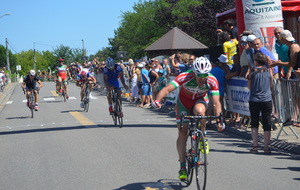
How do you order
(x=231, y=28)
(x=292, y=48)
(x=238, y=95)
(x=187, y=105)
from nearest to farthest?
(x=187, y=105), (x=292, y=48), (x=238, y=95), (x=231, y=28)

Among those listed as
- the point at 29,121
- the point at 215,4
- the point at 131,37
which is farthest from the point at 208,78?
the point at 131,37

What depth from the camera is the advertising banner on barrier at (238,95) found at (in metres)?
13.2

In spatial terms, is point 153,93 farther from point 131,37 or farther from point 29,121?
point 131,37

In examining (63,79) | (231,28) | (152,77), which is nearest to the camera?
(231,28)

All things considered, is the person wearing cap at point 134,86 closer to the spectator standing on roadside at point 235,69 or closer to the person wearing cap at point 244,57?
the spectator standing on roadside at point 235,69

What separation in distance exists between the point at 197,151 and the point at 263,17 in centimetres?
767

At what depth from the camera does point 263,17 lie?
13.7 m

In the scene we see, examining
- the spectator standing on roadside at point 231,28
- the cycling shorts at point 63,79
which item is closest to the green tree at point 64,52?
the cycling shorts at point 63,79

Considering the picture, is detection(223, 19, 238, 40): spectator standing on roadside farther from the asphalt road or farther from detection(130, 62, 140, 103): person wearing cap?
detection(130, 62, 140, 103): person wearing cap

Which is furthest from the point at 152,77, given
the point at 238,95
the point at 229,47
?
the point at 238,95

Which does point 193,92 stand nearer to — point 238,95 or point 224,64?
point 238,95

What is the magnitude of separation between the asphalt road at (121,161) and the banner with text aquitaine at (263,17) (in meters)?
2.85

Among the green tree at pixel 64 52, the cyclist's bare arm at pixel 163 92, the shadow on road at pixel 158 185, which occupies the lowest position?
the shadow on road at pixel 158 185

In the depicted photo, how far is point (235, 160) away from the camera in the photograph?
9.44 meters
